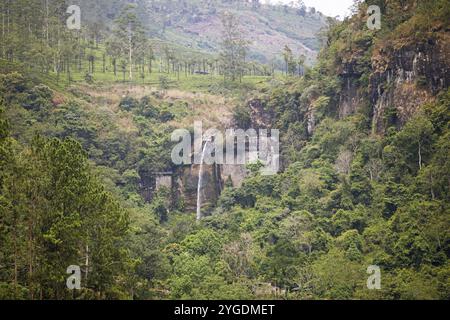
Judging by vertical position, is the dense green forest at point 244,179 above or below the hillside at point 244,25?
below

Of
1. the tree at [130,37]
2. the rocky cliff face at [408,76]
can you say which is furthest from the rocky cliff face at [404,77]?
the tree at [130,37]

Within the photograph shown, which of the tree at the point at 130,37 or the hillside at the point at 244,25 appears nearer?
the tree at the point at 130,37

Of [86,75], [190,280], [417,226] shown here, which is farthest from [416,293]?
[86,75]

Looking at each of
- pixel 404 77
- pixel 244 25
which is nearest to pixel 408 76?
pixel 404 77

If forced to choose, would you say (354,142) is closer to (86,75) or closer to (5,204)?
(5,204)

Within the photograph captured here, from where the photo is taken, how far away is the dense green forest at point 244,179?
2698 centimetres

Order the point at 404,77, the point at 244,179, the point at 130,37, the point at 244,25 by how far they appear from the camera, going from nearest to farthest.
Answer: the point at 404,77
the point at 244,179
the point at 130,37
the point at 244,25

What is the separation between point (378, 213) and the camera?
38969 mm

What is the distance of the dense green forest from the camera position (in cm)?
2698

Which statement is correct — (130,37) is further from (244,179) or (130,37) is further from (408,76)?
(408,76)

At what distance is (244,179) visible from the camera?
52.2 metres

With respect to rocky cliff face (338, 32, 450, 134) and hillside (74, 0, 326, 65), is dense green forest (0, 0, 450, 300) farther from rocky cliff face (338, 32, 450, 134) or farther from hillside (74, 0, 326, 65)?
hillside (74, 0, 326, 65)

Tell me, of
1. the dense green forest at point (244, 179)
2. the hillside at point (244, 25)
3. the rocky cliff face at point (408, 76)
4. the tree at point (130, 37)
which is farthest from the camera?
the hillside at point (244, 25)

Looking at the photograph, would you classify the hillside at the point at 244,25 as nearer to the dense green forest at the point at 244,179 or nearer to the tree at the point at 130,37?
the tree at the point at 130,37
